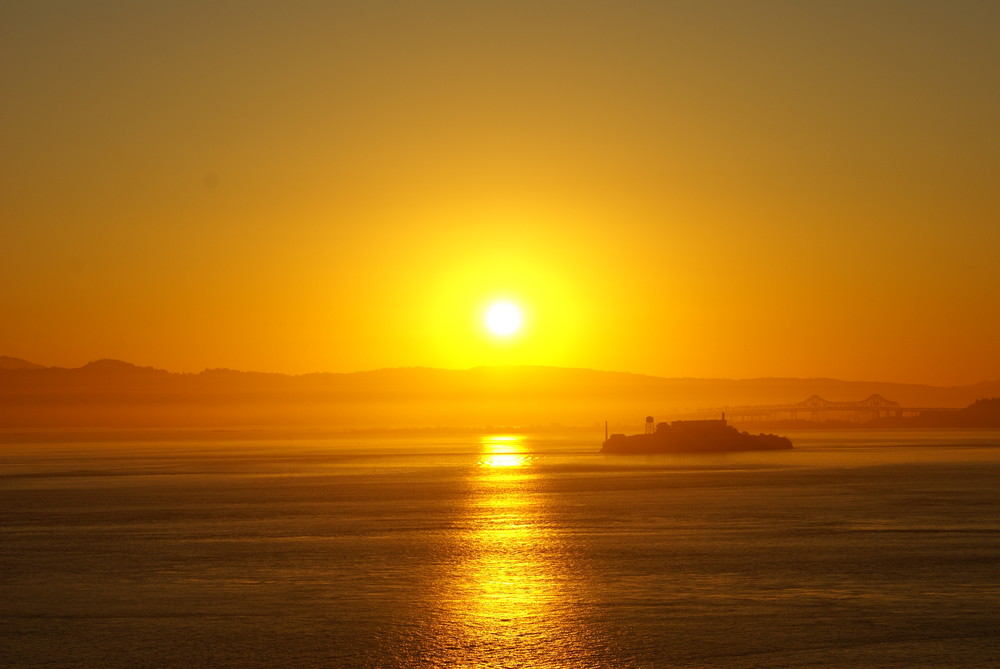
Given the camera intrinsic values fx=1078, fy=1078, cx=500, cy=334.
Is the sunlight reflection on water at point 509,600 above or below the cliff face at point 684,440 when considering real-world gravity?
below

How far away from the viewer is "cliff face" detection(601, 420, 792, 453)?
151625 mm

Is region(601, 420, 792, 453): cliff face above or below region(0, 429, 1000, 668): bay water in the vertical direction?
above

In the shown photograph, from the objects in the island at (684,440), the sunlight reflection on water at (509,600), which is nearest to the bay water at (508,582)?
the sunlight reflection on water at (509,600)

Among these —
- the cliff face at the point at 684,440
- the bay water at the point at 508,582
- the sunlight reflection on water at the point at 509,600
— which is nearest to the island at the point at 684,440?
the cliff face at the point at 684,440

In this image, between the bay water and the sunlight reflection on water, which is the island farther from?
the sunlight reflection on water

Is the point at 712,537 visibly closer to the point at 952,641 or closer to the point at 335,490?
the point at 952,641

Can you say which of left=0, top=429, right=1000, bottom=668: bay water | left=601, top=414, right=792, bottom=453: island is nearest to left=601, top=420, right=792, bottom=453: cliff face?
left=601, top=414, right=792, bottom=453: island

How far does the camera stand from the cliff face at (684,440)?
497 ft

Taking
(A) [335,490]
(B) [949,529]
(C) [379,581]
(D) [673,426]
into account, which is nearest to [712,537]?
(B) [949,529]

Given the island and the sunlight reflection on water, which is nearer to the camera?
the sunlight reflection on water

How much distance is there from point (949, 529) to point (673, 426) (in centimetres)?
11542

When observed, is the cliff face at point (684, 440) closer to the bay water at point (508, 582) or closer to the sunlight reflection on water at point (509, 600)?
the bay water at point (508, 582)

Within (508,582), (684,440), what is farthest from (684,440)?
(508,582)

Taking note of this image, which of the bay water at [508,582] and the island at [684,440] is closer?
the bay water at [508,582]
